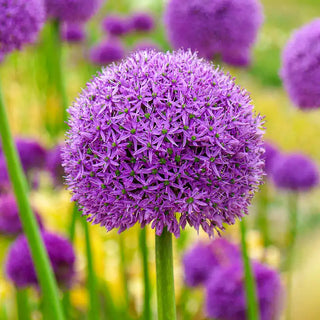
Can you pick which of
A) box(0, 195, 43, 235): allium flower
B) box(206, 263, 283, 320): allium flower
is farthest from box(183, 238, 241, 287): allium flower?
box(0, 195, 43, 235): allium flower

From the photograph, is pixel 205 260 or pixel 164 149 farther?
pixel 205 260

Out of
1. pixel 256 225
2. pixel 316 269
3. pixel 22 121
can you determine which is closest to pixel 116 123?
pixel 316 269

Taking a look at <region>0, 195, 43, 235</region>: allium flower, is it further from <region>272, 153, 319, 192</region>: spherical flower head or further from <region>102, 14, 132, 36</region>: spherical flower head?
<region>102, 14, 132, 36</region>: spherical flower head

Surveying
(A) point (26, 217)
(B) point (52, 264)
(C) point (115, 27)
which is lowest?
(B) point (52, 264)

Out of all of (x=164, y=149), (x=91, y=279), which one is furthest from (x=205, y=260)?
(x=164, y=149)

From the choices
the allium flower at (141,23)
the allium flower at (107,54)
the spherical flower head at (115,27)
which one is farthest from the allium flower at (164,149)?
the allium flower at (141,23)

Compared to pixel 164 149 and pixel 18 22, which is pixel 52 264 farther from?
pixel 164 149

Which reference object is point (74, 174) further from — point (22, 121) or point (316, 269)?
point (22, 121)
